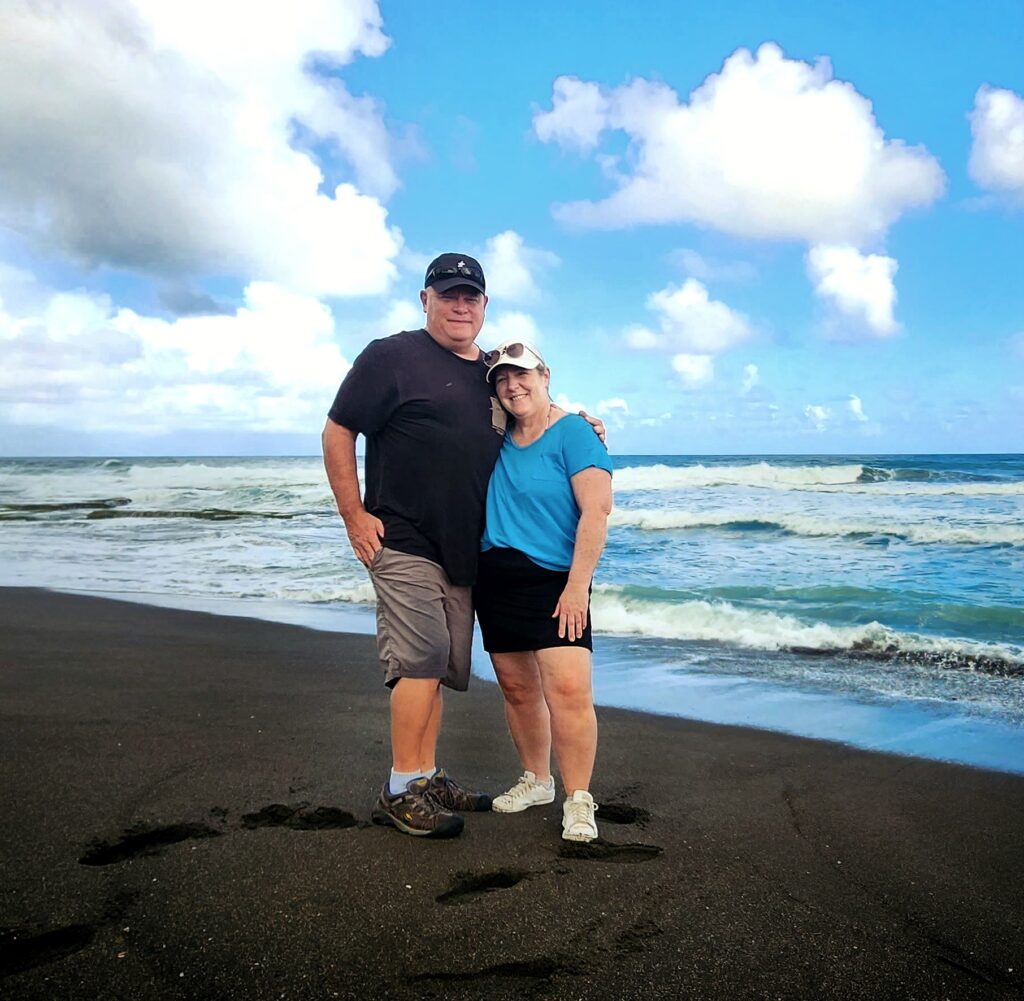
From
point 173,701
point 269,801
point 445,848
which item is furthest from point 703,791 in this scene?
point 173,701

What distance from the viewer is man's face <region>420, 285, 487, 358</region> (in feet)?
11.2

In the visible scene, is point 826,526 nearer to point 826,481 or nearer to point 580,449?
point 580,449

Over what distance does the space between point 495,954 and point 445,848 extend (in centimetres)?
73

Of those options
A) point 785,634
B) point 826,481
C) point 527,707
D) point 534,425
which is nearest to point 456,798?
point 527,707

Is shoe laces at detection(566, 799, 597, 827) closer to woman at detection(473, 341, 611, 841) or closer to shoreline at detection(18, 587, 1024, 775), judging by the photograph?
woman at detection(473, 341, 611, 841)

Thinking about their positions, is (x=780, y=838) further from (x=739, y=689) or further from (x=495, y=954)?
(x=739, y=689)

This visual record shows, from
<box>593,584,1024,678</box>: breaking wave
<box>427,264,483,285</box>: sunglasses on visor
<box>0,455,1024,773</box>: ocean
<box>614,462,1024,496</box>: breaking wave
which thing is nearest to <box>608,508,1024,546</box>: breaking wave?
<box>0,455,1024,773</box>: ocean

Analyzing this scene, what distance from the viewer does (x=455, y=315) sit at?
3438 millimetres

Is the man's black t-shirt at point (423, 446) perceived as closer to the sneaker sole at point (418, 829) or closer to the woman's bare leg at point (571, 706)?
the woman's bare leg at point (571, 706)

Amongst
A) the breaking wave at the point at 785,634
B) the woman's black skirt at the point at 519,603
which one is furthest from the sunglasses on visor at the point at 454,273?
the breaking wave at the point at 785,634

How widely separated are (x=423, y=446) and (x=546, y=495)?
56 cm

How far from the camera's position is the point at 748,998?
2.12 m

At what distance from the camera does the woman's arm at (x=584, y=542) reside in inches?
124

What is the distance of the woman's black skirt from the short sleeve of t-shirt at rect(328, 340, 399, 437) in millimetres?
736
